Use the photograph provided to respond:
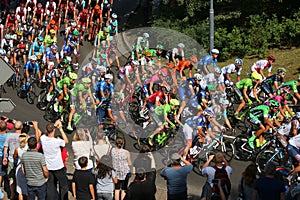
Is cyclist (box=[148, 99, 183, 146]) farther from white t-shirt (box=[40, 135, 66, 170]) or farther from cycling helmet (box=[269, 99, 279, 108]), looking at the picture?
white t-shirt (box=[40, 135, 66, 170])

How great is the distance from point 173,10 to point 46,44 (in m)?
7.35

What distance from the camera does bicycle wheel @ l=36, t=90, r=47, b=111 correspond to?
18.6 meters

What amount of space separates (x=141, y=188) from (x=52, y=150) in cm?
212

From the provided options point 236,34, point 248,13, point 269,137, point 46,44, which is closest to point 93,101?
point 269,137

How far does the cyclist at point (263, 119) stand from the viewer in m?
13.0

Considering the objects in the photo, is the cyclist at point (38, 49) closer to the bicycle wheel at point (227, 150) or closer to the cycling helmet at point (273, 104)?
the bicycle wheel at point (227, 150)

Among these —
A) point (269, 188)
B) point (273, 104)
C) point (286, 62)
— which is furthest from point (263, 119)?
point (286, 62)

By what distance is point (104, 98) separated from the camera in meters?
15.3

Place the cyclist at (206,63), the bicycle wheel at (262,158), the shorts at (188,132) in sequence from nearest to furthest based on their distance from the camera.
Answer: the bicycle wheel at (262,158), the shorts at (188,132), the cyclist at (206,63)

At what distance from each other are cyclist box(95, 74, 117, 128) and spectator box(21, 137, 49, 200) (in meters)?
4.73

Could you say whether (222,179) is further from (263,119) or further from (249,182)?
(263,119)

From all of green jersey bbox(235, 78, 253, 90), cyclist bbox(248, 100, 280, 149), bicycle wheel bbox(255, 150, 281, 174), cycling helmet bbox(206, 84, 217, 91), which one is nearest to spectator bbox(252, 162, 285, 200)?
bicycle wheel bbox(255, 150, 281, 174)

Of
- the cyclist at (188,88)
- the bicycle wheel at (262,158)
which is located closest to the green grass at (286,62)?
the cyclist at (188,88)

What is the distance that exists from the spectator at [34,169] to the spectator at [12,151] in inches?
40.2
